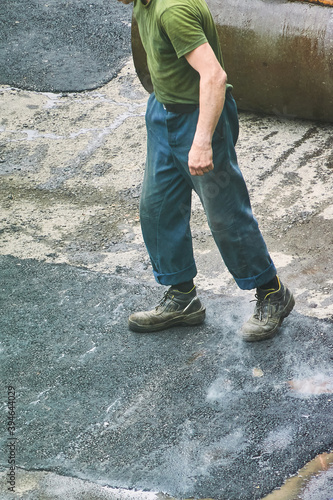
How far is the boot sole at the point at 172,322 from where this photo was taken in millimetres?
3326

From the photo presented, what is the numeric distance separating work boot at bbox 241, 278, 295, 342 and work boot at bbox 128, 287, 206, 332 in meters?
0.27

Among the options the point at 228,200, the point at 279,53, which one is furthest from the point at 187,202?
the point at 279,53

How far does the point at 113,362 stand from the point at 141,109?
10.8 feet

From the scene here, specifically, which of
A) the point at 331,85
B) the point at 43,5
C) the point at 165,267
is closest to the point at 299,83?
the point at 331,85

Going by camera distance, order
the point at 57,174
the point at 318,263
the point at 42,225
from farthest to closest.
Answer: the point at 57,174, the point at 42,225, the point at 318,263

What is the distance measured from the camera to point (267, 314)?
10.5 ft

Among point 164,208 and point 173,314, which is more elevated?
point 164,208

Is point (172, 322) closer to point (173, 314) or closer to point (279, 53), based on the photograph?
point (173, 314)

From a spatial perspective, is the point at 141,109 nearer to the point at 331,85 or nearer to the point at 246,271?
the point at 331,85

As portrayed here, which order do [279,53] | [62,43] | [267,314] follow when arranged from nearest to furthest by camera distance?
[267,314], [279,53], [62,43]

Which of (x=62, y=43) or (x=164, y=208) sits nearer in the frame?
(x=164, y=208)

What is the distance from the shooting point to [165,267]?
3.23 metres

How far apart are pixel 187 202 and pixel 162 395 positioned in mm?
866

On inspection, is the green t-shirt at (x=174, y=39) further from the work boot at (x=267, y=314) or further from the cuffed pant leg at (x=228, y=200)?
the work boot at (x=267, y=314)
